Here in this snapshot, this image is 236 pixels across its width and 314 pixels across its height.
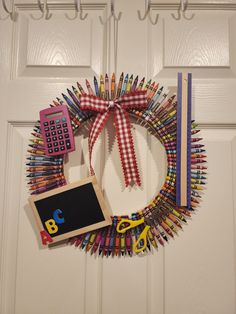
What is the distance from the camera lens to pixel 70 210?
80 centimetres

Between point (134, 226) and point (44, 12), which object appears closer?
point (134, 226)

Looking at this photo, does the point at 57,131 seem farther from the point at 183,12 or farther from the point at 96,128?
the point at 183,12

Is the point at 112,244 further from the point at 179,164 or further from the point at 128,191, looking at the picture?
the point at 179,164

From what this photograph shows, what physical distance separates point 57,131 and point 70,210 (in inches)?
8.8

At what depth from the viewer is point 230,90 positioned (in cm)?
87

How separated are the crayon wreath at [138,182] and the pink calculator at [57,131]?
1.2 inches

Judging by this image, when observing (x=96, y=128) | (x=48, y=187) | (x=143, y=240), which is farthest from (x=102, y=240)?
(x=96, y=128)

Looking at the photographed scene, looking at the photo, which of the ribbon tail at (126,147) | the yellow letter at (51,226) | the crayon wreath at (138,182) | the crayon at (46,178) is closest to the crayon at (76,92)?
the crayon wreath at (138,182)

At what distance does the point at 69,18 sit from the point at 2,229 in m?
0.67

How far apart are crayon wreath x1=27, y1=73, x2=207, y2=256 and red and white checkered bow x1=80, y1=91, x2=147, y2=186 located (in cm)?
2

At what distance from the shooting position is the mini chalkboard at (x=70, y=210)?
79 cm

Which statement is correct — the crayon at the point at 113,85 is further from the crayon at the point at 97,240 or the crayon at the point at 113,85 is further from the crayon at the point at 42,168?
the crayon at the point at 97,240

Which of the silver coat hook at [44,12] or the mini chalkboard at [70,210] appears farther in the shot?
the silver coat hook at [44,12]

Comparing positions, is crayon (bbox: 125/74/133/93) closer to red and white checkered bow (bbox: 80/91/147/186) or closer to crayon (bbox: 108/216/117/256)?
red and white checkered bow (bbox: 80/91/147/186)
